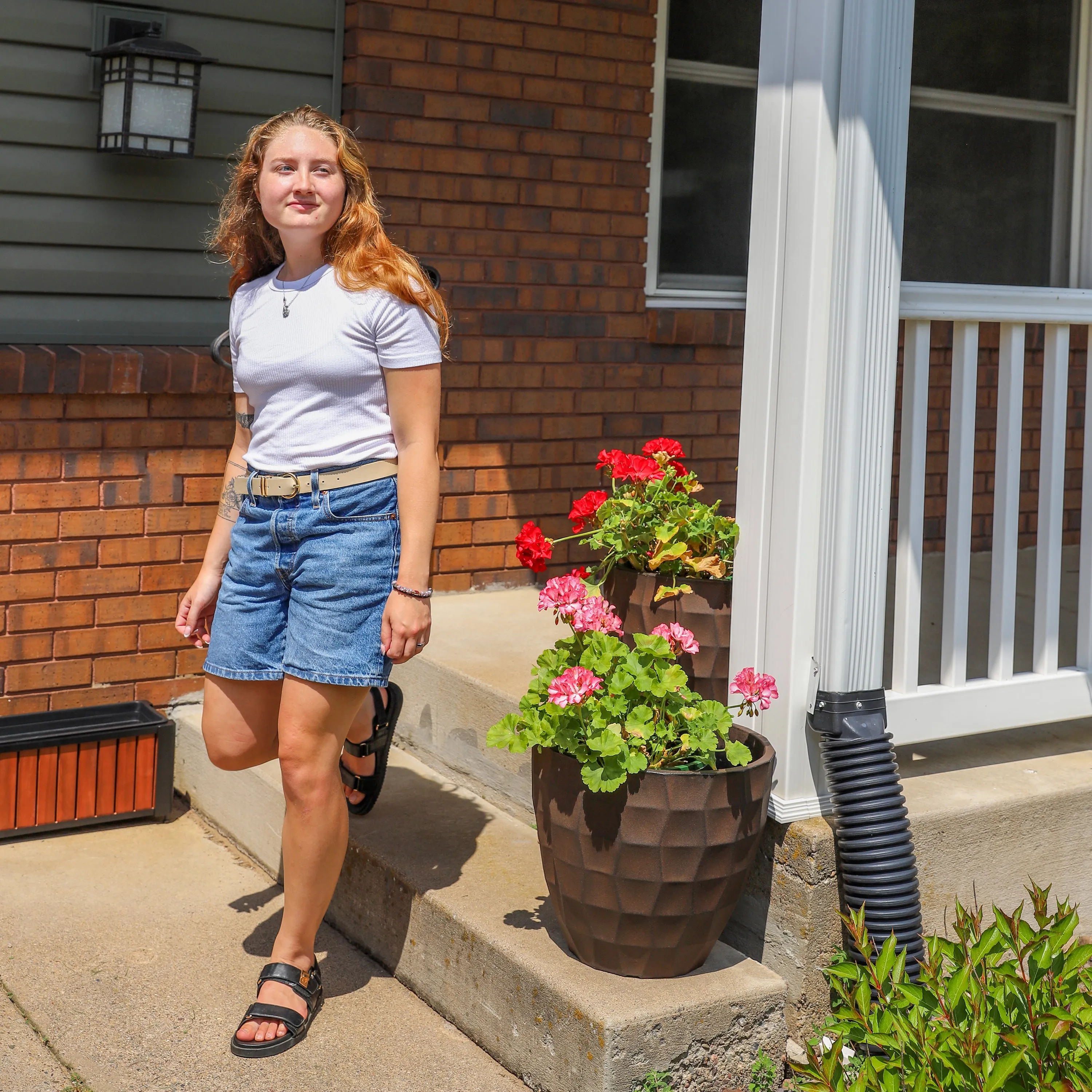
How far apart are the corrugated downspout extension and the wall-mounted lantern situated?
100 inches

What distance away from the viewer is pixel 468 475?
4.67 m

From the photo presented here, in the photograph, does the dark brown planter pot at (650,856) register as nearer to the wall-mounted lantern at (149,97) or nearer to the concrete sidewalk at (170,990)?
the concrete sidewalk at (170,990)

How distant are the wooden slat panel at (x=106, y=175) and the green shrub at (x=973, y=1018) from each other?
2963 mm

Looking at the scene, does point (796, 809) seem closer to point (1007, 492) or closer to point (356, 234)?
point (1007, 492)

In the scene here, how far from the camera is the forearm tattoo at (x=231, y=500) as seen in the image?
2945 mm

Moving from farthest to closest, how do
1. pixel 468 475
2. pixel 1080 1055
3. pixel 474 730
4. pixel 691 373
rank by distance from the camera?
pixel 691 373 → pixel 468 475 → pixel 474 730 → pixel 1080 1055

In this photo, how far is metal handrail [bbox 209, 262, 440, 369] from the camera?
338 centimetres

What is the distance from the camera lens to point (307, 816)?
9.10 feet

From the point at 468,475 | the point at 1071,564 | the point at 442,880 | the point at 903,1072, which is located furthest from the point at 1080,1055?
the point at 1071,564

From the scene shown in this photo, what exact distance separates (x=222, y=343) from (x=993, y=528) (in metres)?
2.24

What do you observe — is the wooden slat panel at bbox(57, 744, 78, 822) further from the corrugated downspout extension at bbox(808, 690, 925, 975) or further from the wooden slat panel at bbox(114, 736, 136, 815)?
the corrugated downspout extension at bbox(808, 690, 925, 975)

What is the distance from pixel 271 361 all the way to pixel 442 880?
1.25 m

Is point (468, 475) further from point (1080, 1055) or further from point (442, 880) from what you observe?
point (1080, 1055)

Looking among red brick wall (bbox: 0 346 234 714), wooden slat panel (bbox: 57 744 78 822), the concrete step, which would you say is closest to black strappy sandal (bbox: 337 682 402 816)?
the concrete step
